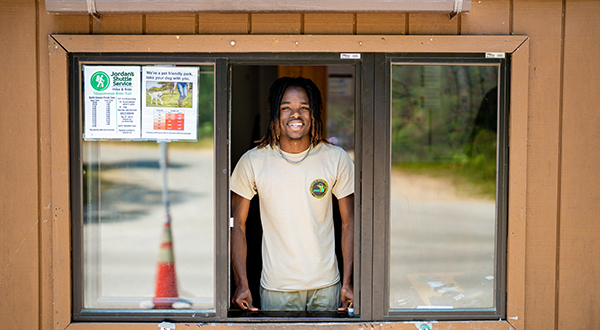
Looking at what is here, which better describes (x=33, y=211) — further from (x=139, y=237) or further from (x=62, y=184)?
(x=139, y=237)

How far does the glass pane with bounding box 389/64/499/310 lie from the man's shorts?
447mm

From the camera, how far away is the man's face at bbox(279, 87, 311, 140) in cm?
287

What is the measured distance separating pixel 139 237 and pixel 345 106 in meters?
4.01

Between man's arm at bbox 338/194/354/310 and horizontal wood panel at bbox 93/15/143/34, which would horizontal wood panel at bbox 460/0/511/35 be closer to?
man's arm at bbox 338/194/354/310

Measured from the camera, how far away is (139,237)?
264cm

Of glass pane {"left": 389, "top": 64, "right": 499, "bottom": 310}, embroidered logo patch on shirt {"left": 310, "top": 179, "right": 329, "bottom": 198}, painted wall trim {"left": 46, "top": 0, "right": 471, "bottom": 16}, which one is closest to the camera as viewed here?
painted wall trim {"left": 46, "top": 0, "right": 471, "bottom": 16}

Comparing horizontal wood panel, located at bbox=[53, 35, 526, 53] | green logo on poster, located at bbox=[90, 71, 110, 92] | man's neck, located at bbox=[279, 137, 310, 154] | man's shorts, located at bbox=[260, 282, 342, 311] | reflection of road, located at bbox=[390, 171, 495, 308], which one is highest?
horizontal wood panel, located at bbox=[53, 35, 526, 53]

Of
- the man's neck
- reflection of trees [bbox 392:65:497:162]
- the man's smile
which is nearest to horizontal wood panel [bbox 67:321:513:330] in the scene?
reflection of trees [bbox 392:65:497:162]

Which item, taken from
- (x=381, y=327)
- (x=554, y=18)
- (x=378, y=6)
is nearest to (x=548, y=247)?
(x=381, y=327)

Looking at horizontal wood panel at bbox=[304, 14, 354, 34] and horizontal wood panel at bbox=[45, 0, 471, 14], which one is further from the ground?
horizontal wood panel at bbox=[45, 0, 471, 14]

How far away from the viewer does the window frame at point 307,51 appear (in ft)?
8.29

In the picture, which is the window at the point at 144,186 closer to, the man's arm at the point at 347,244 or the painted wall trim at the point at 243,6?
the painted wall trim at the point at 243,6

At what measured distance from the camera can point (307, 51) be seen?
2521mm

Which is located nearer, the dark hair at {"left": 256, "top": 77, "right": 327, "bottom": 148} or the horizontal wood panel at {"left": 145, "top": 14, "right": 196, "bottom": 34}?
Answer: the horizontal wood panel at {"left": 145, "top": 14, "right": 196, "bottom": 34}
